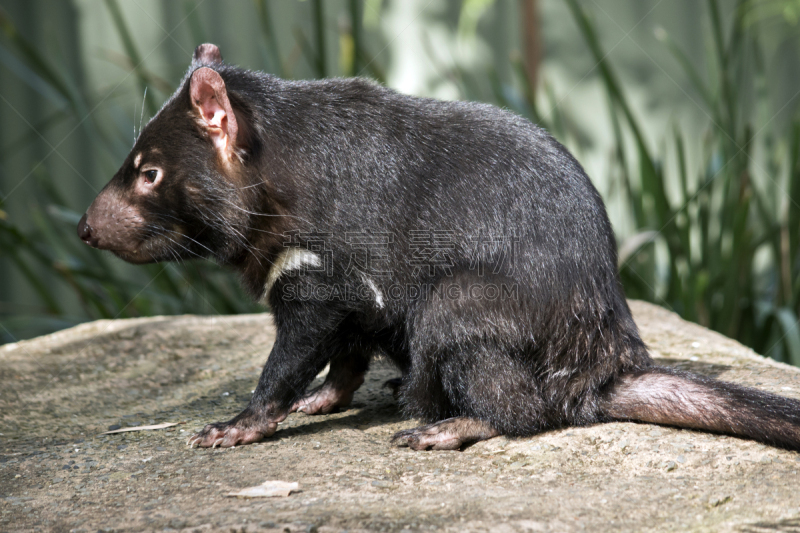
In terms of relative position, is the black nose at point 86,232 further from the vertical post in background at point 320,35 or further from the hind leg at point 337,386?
the vertical post in background at point 320,35

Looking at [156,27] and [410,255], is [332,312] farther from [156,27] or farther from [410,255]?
[156,27]

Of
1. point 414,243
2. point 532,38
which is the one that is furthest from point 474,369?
point 532,38

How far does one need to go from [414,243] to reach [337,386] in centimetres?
67

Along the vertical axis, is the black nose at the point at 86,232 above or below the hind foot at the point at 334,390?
above

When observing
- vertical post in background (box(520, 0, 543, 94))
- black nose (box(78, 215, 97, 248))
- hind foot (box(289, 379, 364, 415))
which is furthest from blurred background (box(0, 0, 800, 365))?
black nose (box(78, 215, 97, 248))

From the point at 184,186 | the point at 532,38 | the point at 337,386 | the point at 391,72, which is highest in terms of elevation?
the point at 532,38

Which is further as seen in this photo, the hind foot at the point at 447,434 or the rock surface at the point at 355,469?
the hind foot at the point at 447,434

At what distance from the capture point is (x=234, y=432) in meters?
2.29

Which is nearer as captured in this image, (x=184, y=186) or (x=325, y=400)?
(x=184, y=186)

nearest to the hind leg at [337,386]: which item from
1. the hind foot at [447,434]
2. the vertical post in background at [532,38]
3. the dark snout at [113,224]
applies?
the hind foot at [447,434]

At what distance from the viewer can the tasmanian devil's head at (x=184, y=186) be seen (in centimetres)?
224

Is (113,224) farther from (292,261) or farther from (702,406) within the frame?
(702,406)

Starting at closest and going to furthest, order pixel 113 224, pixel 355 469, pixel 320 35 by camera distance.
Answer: pixel 355 469, pixel 113 224, pixel 320 35

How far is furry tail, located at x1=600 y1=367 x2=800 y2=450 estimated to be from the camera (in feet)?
6.59
